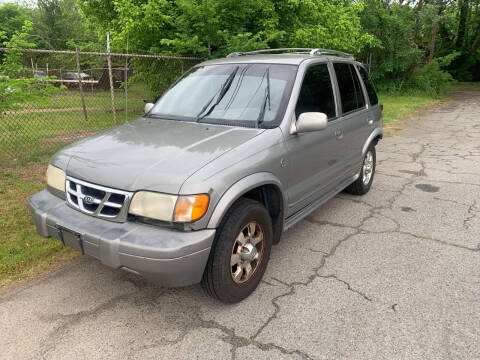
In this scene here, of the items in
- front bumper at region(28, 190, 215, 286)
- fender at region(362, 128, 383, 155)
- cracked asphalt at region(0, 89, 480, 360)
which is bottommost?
cracked asphalt at region(0, 89, 480, 360)

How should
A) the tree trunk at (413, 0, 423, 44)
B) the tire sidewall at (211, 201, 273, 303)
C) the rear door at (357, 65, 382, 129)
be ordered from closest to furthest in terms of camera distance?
the tire sidewall at (211, 201, 273, 303) < the rear door at (357, 65, 382, 129) < the tree trunk at (413, 0, 423, 44)

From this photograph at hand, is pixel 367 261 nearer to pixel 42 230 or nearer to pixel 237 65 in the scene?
pixel 237 65

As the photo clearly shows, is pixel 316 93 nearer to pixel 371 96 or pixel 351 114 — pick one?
pixel 351 114

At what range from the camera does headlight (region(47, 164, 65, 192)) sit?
2.92 meters

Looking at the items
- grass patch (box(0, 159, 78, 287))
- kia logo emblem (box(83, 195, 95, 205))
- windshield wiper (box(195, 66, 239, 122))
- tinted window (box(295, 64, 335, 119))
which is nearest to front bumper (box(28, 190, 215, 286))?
kia logo emblem (box(83, 195, 95, 205))

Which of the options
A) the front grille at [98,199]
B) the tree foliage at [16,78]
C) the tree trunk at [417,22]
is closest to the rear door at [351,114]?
the front grille at [98,199]

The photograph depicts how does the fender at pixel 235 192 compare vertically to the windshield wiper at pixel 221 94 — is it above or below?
below

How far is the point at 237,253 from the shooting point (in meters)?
2.79

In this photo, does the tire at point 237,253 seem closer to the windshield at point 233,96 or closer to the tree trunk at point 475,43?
the windshield at point 233,96

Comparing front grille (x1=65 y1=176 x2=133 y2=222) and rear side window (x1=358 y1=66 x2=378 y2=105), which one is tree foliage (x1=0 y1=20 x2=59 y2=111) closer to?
front grille (x1=65 y1=176 x2=133 y2=222)

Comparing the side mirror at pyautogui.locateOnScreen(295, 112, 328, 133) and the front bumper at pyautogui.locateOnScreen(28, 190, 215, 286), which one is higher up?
the side mirror at pyautogui.locateOnScreen(295, 112, 328, 133)

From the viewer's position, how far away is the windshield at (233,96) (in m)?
3.32

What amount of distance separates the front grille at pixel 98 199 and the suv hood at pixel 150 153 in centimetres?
5

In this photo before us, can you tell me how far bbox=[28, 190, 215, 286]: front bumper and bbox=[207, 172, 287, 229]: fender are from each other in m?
0.09
